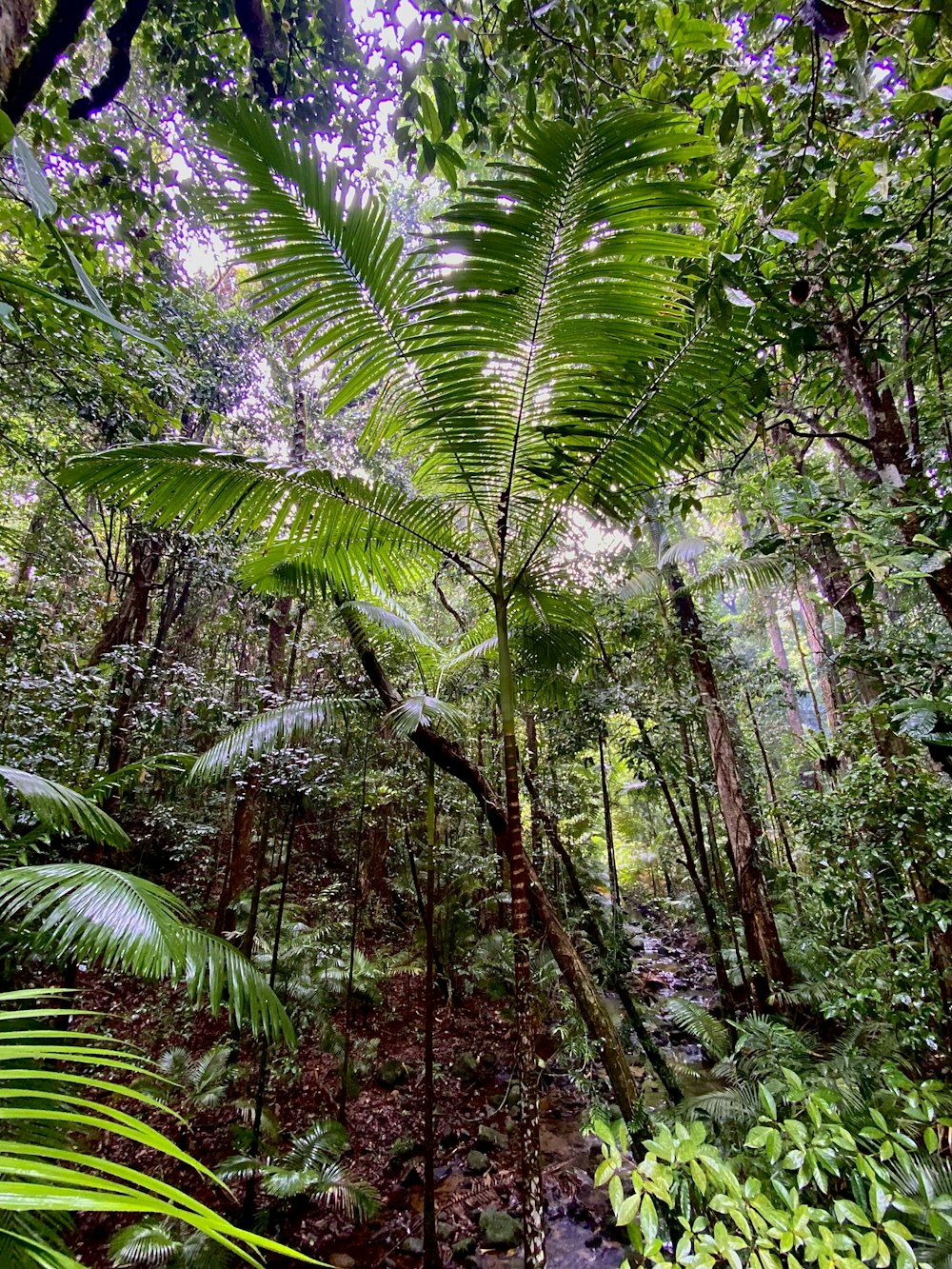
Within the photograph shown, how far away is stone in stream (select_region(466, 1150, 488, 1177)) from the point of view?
3854mm

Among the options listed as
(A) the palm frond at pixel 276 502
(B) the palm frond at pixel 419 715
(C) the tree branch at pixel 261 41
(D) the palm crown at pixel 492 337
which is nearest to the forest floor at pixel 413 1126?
(B) the palm frond at pixel 419 715

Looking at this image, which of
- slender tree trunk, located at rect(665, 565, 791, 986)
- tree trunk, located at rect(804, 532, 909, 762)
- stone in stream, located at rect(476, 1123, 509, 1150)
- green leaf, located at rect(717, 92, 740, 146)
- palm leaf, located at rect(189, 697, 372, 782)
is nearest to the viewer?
green leaf, located at rect(717, 92, 740, 146)

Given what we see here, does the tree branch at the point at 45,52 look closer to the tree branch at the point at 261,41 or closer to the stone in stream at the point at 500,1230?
the tree branch at the point at 261,41

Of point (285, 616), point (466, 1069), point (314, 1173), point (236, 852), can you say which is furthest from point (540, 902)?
point (285, 616)

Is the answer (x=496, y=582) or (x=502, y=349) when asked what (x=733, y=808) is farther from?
(x=502, y=349)

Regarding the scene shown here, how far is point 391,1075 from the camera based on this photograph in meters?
4.66

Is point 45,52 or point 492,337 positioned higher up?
point 45,52

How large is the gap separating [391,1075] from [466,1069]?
0.66m

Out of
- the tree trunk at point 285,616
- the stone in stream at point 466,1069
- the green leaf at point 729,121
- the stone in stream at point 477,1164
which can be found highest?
the tree trunk at point 285,616

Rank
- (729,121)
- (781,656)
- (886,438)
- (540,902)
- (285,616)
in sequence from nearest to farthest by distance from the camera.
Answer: (729,121)
(886,438)
(540,902)
(285,616)
(781,656)

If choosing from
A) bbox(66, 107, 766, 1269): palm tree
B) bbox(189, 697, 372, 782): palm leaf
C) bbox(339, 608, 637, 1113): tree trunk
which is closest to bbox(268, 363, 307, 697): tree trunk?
bbox(189, 697, 372, 782): palm leaf

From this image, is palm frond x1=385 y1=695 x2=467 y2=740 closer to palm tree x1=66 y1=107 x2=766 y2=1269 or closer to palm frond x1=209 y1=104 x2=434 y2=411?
palm tree x1=66 y1=107 x2=766 y2=1269

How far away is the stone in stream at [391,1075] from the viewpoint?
4.64 metres

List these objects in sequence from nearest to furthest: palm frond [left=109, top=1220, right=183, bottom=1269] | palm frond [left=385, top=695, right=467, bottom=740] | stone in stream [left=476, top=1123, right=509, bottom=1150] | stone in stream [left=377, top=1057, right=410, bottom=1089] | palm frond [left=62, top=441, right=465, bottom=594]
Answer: palm frond [left=62, top=441, right=465, bottom=594], palm frond [left=109, top=1220, right=183, bottom=1269], palm frond [left=385, top=695, right=467, bottom=740], stone in stream [left=476, top=1123, right=509, bottom=1150], stone in stream [left=377, top=1057, right=410, bottom=1089]
